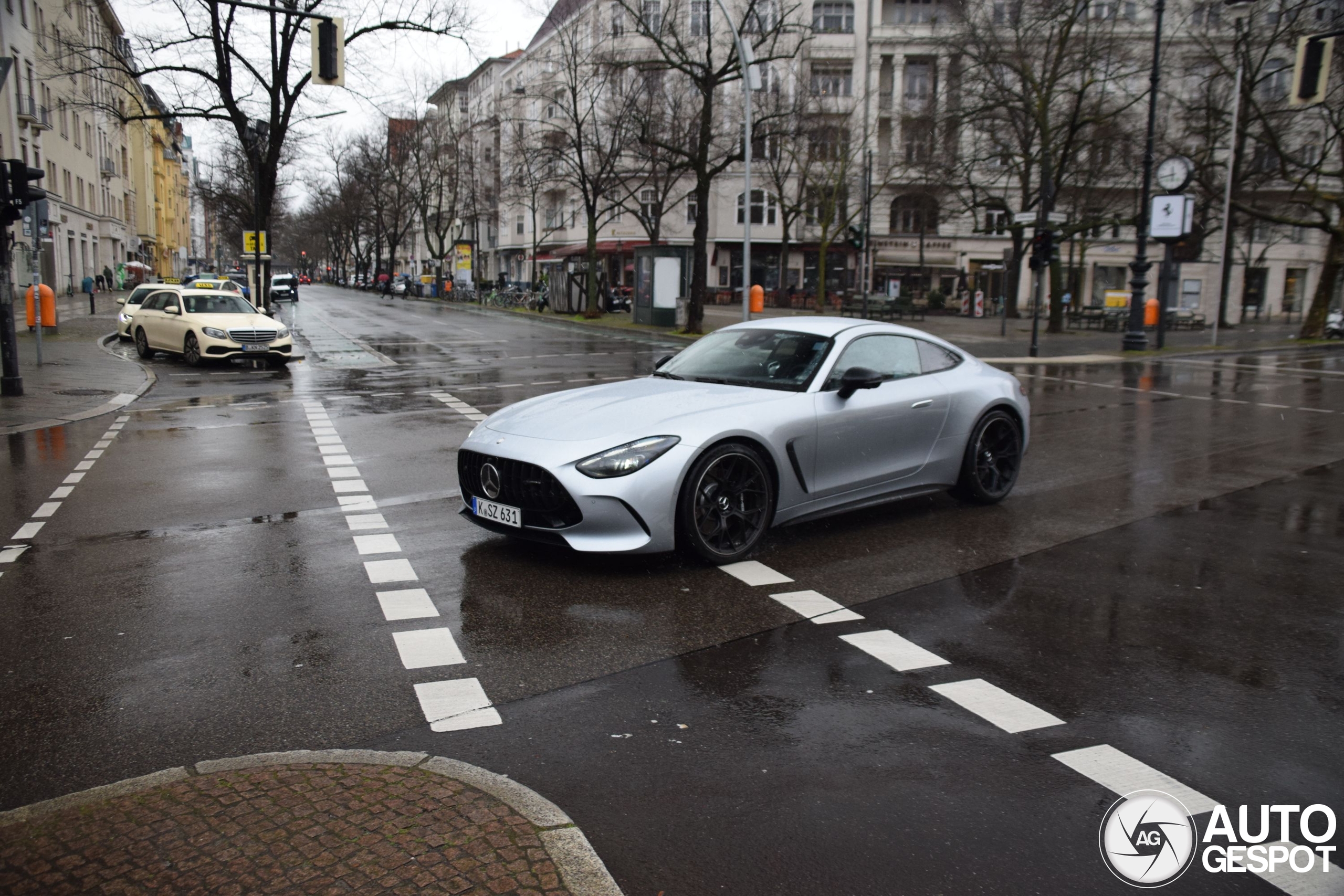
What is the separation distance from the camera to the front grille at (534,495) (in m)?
6.01

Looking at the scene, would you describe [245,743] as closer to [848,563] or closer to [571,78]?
[848,563]

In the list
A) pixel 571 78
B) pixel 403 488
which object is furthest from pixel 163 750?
pixel 571 78

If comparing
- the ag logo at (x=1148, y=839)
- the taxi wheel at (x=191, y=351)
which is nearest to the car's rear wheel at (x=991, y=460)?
the ag logo at (x=1148, y=839)

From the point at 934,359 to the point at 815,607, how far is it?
10.1 ft

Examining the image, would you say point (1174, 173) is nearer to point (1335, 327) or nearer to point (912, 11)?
point (1335, 327)

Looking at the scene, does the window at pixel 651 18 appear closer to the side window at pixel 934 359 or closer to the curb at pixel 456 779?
the side window at pixel 934 359

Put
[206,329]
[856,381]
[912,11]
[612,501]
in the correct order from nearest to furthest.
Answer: [612,501]
[856,381]
[206,329]
[912,11]

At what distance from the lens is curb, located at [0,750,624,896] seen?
9.87 ft

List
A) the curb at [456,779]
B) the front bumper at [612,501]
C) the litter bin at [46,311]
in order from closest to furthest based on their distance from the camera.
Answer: the curb at [456,779] < the front bumper at [612,501] < the litter bin at [46,311]

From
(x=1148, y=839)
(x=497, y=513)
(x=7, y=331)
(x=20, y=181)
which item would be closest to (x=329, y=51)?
(x=20, y=181)

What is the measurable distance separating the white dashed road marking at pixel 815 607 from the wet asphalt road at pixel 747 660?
0.30 feet

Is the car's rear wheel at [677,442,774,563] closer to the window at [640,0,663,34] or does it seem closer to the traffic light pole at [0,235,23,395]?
the traffic light pole at [0,235,23,395]

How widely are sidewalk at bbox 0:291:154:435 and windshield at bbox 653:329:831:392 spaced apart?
345 inches

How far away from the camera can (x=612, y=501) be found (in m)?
5.93
